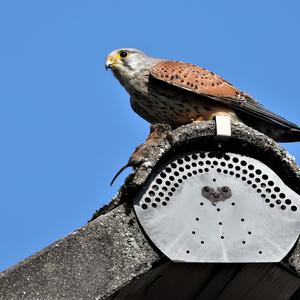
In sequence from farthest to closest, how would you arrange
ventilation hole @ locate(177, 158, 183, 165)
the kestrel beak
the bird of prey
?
the kestrel beak
the bird of prey
ventilation hole @ locate(177, 158, 183, 165)

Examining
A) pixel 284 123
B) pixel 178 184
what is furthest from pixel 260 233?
pixel 284 123

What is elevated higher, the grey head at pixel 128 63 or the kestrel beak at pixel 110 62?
the kestrel beak at pixel 110 62

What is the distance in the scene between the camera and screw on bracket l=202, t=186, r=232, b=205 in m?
4.80

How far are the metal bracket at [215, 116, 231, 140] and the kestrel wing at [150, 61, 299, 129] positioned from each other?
2355 millimetres

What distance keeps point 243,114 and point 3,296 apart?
3966 mm

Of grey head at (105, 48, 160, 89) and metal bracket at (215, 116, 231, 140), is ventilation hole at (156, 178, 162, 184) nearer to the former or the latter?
metal bracket at (215, 116, 231, 140)

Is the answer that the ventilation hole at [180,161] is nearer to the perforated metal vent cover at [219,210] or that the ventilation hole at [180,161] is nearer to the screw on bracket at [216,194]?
the perforated metal vent cover at [219,210]

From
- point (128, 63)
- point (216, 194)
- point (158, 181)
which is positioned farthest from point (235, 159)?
point (128, 63)

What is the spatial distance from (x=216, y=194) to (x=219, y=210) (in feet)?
0.34

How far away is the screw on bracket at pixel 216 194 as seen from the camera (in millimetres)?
4805

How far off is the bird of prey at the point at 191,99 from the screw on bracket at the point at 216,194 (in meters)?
Answer: 2.52

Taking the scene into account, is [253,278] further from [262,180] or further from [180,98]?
[180,98]

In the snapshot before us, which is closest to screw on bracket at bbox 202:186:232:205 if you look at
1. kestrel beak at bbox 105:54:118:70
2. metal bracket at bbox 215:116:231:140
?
metal bracket at bbox 215:116:231:140

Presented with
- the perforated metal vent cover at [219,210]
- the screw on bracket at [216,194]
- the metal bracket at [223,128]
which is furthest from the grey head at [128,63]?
the screw on bracket at [216,194]
